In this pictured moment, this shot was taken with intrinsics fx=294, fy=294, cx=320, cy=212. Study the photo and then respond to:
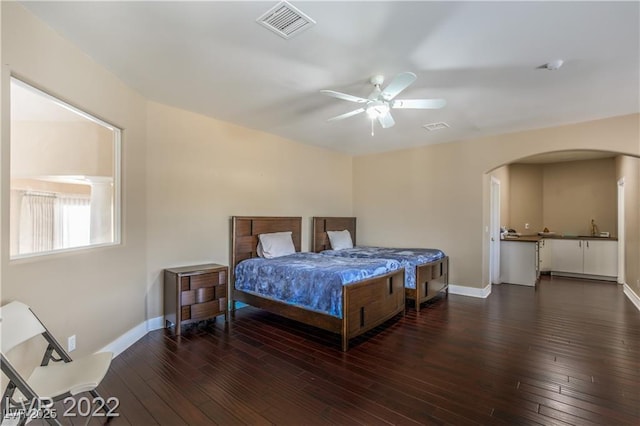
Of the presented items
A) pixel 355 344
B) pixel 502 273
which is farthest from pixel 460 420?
pixel 502 273

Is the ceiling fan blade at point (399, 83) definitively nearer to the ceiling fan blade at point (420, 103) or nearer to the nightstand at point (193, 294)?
the ceiling fan blade at point (420, 103)

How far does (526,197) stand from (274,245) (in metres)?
7.06

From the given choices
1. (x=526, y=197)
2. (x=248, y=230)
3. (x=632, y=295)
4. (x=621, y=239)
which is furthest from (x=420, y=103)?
(x=526, y=197)

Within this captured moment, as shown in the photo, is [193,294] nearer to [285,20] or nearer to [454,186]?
[285,20]

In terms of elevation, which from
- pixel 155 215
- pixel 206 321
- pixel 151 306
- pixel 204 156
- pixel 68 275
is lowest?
pixel 206 321

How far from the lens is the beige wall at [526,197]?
7.79 metres

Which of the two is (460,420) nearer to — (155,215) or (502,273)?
(155,215)

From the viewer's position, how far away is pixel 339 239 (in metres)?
5.84

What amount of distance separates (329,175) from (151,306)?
158 inches

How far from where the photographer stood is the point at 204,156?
4094 millimetres

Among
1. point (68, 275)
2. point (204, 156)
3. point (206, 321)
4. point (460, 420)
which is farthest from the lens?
point (204, 156)

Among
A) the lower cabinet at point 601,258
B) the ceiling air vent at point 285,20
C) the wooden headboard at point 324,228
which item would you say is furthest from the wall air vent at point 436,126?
the lower cabinet at point 601,258

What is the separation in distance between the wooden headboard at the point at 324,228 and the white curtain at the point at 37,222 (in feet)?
12.9

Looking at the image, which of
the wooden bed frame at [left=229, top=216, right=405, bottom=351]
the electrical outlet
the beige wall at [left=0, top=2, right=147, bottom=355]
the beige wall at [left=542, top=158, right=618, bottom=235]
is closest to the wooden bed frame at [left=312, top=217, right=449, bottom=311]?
the wooden bed frame at [left=229, top=216, right=405, bottom=351]
